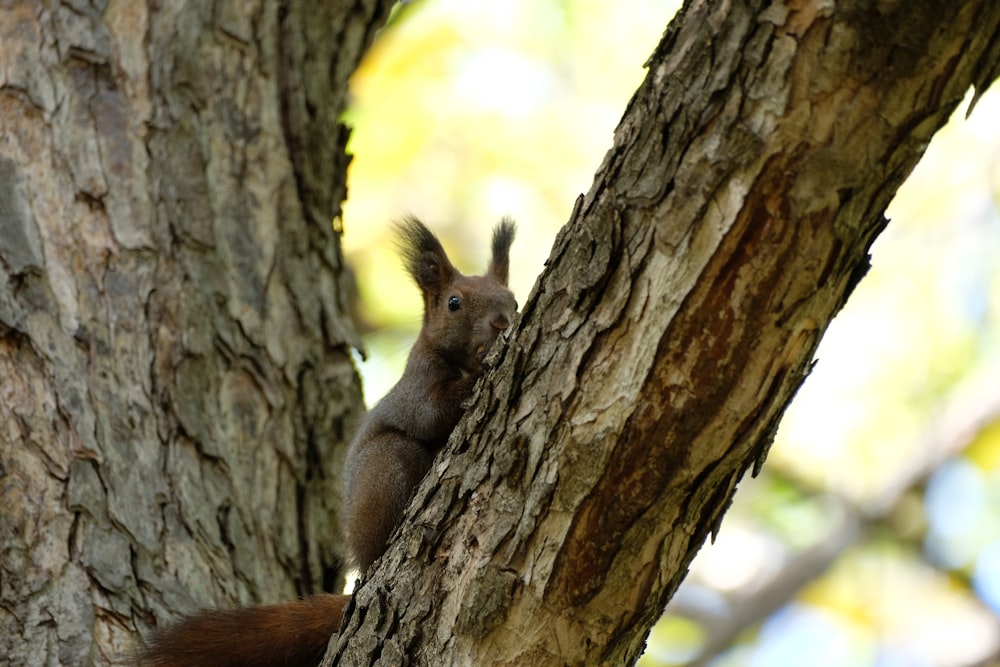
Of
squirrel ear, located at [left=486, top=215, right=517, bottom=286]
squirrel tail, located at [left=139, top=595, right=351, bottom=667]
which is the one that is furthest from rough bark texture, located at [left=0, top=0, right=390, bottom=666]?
squirrel ear, located at [left=486, top=215, right=517, bottom=286]

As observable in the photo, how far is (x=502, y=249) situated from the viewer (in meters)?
4.62

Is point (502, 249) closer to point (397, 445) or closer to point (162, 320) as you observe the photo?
point (397, 445)

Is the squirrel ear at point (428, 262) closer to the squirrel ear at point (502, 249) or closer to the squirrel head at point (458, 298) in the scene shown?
the squirrel head at point (458, 298)

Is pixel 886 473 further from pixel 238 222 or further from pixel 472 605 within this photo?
pixel 472 605

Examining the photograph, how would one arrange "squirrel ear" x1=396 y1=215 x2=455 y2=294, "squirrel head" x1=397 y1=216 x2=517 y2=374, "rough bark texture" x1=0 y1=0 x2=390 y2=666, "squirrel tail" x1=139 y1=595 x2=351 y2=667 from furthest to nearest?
"squirrel ear" x1=396 y1=215 x2=455 y2=294, "squirrel head" x1=397 y1=216 x2=517 y2=374, "rough bark texture" x1=0 y1=0 x2=390 y2=666, "squirrel tail" x1=139 y1=595 x2=351 y2=667

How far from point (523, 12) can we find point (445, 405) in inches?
201

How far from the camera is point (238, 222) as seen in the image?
4301 millimetres

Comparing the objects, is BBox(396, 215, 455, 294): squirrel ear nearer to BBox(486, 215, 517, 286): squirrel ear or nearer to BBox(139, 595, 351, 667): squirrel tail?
BBox(486, 215, 517, 286): squirrel ear

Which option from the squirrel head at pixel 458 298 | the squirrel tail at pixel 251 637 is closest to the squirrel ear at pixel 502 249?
the squirrel head at pixel 458 298

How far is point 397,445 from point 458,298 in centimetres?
68

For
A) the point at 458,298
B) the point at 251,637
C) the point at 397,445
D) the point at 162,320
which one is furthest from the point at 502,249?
the point at 251,637

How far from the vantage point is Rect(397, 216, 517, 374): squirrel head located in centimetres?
412

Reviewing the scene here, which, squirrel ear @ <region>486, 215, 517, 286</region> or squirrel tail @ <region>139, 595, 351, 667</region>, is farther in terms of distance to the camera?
squirrel ear @ <region>486, 215, 517, 286</region>

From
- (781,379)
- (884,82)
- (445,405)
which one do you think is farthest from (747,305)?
(445,405)
